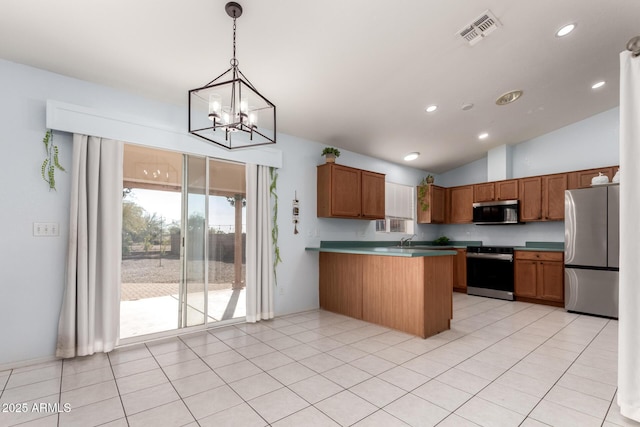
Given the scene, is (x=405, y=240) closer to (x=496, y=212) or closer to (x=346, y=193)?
(x=496, y=212)

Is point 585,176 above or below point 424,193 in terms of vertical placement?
above

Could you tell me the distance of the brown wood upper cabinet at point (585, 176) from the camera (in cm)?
477

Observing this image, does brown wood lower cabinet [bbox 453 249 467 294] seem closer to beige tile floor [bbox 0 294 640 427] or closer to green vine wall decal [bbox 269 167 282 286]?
beige tile floor [bbox 0 294 640 427]

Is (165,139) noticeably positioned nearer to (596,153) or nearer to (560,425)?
(560,425)

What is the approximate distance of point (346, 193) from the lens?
482 cm

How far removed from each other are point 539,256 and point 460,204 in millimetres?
1909

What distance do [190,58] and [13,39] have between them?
4.34 feet

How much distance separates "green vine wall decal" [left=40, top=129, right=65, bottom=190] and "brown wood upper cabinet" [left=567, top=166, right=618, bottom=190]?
7.06m

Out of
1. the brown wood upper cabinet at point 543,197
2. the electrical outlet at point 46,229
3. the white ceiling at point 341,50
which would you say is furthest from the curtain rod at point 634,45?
the electrical outlet at point 46,229

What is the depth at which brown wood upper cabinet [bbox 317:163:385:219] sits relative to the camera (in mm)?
4668

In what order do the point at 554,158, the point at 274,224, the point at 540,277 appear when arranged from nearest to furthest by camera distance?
the point at 274,224, the point at 540,277, the point at 554,158

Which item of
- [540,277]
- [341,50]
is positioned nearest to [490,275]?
[540,277]

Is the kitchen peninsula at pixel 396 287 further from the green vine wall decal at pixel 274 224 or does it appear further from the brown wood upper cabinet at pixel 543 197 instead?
the brown wood upper cabinet at pixel 543 197

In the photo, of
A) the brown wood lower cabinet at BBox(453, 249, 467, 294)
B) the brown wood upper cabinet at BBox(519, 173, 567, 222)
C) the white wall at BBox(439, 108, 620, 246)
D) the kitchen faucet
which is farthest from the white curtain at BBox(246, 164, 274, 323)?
the white wall at BBox(439, 108, 620, 246)
